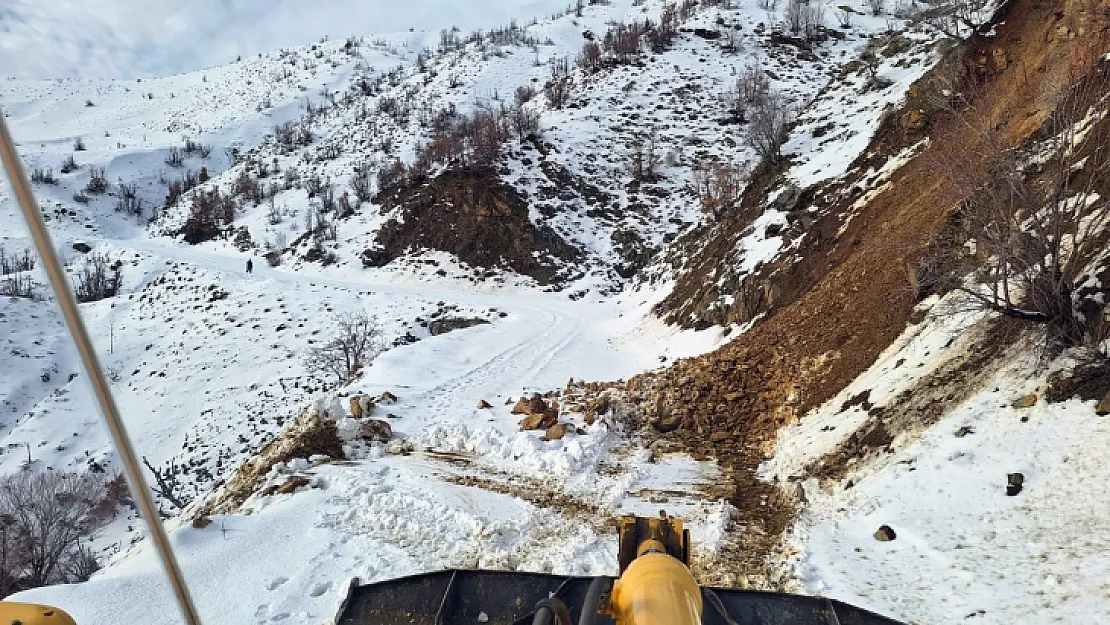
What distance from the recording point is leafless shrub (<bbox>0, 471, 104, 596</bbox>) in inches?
347

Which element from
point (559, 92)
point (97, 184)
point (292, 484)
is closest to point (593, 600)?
point (292, 484)

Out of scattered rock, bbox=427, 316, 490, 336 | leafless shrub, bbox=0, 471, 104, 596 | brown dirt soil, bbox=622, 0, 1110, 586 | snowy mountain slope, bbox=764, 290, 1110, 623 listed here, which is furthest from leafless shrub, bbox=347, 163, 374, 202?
snowy mountain slope, bbox=764, 290, 1110, 623

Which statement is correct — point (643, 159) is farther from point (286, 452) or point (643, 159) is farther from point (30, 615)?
point (30, 615)

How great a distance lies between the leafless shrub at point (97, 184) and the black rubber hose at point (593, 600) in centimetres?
6993

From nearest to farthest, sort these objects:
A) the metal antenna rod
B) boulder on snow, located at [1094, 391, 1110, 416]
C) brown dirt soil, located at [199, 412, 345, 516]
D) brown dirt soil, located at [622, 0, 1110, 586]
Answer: the metal antenna rod → boulder on snow, located at [1094, 391, 1110, 416] → brown dirt soil, located at [199, 412, 345, 516] → brown dirt soil, located at [622, 0, 1110, 586]

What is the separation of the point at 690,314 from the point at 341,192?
36.6m

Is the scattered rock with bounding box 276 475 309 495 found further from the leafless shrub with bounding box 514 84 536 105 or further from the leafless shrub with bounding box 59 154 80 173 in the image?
the leafless shrub with bounding box 59 154 80 173

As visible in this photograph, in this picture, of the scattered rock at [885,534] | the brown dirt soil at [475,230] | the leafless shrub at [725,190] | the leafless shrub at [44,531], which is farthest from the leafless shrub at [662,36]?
the scattered rock at [885,534]

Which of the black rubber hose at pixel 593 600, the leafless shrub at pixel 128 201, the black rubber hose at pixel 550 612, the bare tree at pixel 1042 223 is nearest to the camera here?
the black rubber hose at pixel 593 600

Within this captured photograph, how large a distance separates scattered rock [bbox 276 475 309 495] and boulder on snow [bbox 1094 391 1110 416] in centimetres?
928

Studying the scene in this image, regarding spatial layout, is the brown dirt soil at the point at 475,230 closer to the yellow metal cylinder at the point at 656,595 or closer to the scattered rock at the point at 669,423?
the scattered rock at the point at 669,423

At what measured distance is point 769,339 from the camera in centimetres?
1206

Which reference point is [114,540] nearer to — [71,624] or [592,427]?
[592,427]

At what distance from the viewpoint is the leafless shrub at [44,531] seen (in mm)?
8812
